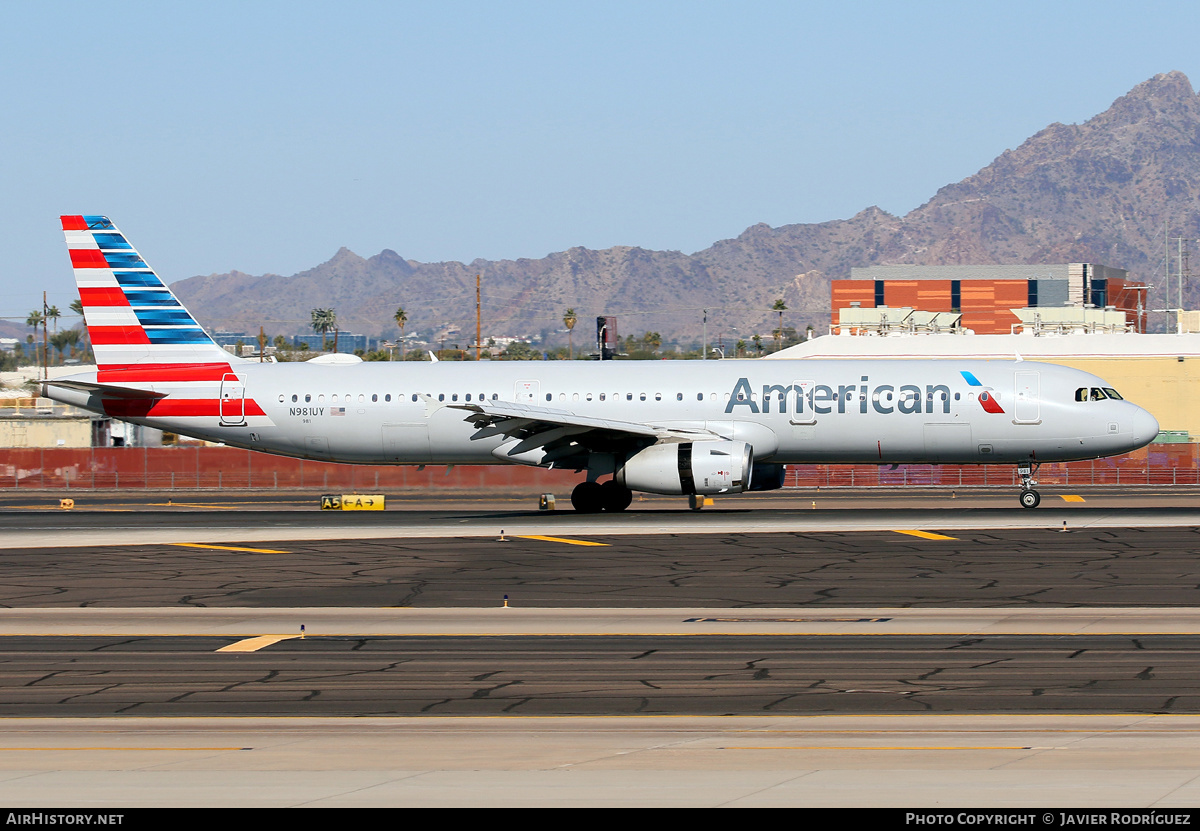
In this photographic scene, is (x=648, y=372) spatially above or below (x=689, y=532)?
above

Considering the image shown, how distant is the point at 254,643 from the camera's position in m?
18.1

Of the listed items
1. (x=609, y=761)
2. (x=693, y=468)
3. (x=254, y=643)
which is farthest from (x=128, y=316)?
(x=609, y=761)

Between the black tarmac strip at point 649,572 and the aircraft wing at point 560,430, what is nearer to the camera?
the black tarmac strip at point 649,572

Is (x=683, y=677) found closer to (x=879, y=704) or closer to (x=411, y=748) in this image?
(x=879, y=704)

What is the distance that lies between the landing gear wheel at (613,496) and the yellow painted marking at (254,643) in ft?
68.0

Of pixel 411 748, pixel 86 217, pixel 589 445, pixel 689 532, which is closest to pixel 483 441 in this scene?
pixel 589 445

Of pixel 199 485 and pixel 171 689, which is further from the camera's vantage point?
pixel 199 485

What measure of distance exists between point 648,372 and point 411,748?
91.4 feet

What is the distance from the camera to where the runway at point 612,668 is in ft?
35.2

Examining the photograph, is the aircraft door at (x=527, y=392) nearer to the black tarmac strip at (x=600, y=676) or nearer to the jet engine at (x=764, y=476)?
the jet engine at (x=764, y=476)

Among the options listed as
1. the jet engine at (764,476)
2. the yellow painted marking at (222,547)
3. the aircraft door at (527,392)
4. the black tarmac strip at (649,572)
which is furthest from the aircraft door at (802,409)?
the yellow painted marking at (222,547)

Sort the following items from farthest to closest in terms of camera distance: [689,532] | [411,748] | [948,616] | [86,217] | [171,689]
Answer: [86,217]
[689,532]
[948,616]
[171,689]
[411,748]

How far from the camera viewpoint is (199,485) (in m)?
62.3

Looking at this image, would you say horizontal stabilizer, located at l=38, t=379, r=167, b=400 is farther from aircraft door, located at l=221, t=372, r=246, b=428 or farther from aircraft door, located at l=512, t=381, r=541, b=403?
aircraft door, located at l=512, t=381, r=541, b=403
